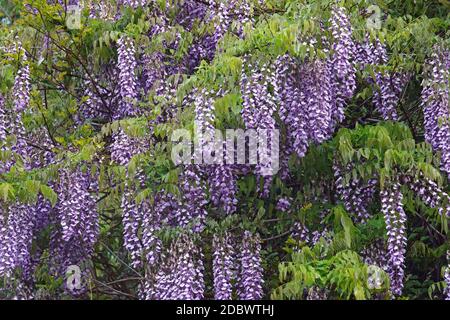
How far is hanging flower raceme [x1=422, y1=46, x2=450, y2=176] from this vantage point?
7148 millimetres

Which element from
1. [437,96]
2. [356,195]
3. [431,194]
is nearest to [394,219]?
[431,194]

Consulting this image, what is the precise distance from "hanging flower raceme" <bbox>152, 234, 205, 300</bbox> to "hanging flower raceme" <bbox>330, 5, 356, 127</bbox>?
1.46 m

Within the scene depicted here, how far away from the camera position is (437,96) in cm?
724

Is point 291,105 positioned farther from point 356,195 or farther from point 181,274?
point 181,274

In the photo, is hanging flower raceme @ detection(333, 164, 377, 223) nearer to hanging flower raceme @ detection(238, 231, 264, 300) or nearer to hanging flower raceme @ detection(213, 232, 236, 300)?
hanging flower raceme @ detection(238, 231, 264, 300)

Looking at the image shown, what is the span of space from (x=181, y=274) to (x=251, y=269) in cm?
52

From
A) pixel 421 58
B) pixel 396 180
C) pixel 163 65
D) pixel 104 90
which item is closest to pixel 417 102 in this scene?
pixel 421 58

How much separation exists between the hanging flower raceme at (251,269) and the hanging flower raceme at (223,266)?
9cm

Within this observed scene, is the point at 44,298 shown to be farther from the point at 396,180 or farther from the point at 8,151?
the point at 396,180

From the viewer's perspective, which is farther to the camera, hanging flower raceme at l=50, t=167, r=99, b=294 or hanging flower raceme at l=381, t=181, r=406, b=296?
hanging flower raceme at l=50, t=167, r=99, b=294

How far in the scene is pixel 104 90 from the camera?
867cm

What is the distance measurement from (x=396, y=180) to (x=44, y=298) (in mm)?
2838

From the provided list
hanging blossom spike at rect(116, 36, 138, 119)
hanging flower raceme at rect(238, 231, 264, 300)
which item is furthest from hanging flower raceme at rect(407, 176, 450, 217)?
hanging blossom spike at rect(116, 36, 138, 119)

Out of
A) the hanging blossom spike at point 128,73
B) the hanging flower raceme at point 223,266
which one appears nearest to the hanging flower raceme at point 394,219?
the hanging flower raceme at point 223,266
